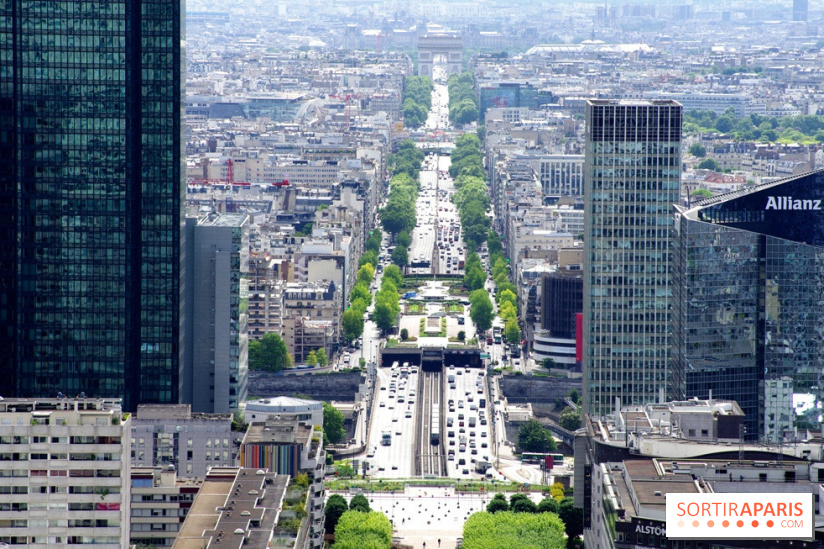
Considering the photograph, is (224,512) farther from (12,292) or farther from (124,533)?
(12,292)

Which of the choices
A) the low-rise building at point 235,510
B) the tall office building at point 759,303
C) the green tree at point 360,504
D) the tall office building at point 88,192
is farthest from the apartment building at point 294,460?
the tall office building at point 759,303

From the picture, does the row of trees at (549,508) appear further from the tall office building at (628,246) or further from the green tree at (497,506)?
the tall office building at (628,246)

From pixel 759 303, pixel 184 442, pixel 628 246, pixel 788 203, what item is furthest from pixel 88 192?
pixel 788 203

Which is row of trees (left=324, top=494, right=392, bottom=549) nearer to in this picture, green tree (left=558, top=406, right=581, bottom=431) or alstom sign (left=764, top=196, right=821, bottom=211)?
alstom sign (left=764, top=196, right=821, bottom=211)

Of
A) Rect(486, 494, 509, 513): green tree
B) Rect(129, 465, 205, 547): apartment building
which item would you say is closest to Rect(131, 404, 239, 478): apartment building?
Rect(129, 465, 205, 547): apartment building

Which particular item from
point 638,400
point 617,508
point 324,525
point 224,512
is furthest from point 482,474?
point 617,508
